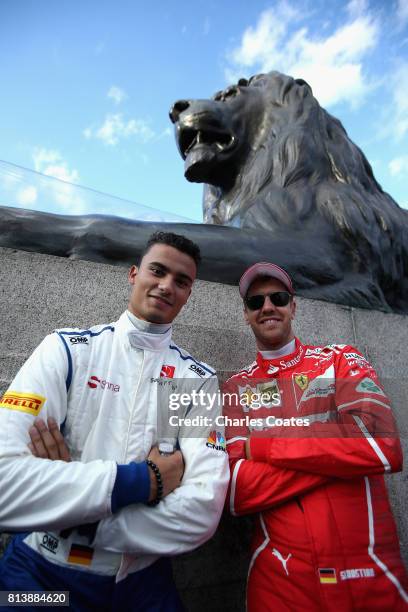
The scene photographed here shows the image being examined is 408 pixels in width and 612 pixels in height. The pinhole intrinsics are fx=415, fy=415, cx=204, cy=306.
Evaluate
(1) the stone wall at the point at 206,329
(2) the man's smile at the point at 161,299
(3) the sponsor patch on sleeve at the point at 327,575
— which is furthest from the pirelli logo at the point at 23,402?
(3) the sponsor patch on sleeve at the point at 327,575

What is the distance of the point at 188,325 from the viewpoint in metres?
2.61

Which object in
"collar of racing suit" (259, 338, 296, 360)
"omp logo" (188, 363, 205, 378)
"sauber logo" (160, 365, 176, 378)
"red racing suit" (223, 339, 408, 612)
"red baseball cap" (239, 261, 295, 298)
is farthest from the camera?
"red baseball cap" (239, 261, 295, 298)

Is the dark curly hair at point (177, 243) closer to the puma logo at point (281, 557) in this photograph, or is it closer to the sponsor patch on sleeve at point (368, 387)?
the sponsor patch on sleeve at point (368, 387)

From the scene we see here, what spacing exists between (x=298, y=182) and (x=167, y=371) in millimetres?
2982

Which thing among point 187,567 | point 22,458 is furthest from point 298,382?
point 22,458

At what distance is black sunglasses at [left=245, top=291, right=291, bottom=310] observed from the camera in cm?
212

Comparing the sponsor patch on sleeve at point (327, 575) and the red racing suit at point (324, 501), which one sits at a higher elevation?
the red racing suit at point (324, 501)

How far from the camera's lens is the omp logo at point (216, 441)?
1552 mm

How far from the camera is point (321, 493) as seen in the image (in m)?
1.59

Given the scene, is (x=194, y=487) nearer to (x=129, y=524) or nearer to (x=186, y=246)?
(x=129, y=524)

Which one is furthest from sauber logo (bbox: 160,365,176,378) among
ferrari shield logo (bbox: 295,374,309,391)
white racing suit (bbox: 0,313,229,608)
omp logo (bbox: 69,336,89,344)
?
ferrari shield logo (bbox: 295,374,309,391)

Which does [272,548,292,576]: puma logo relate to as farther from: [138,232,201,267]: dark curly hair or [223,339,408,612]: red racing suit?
[138,232,201,267]: dark curly hair

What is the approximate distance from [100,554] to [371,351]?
2.42 m

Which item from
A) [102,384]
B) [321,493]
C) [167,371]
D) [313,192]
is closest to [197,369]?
[167,371]
